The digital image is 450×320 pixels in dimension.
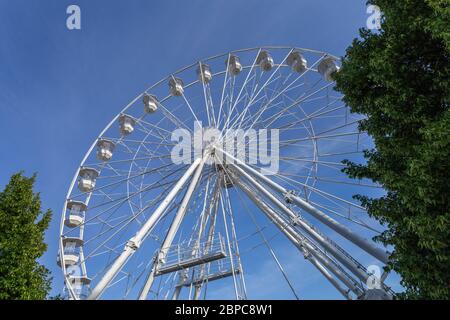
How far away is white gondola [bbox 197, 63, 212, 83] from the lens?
852 inches

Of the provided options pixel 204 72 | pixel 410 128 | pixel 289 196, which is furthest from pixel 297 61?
pixel 410 128

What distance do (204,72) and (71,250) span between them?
12347 mm

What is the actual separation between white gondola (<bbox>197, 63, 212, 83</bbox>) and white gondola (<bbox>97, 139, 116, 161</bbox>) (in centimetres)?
670

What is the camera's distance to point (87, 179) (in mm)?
20438

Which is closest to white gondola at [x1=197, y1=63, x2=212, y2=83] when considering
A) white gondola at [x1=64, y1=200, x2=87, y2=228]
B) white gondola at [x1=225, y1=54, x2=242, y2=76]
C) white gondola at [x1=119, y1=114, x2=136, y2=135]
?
white gondola at [x1=225, y1=54, x2=242, y2=76]

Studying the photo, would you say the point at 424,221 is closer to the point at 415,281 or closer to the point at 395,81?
the point at 415,281

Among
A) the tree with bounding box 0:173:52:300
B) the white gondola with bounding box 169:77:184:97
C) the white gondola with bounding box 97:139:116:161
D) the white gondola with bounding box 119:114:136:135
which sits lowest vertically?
the tree with bounding box 0:173:52:300

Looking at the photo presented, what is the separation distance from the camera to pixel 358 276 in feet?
36.4

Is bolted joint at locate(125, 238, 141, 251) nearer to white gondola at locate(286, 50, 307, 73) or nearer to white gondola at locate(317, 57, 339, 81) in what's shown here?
white gondola at locate(317, 57, 339, 81)

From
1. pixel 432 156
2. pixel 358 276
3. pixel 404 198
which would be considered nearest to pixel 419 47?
pixel 432 156

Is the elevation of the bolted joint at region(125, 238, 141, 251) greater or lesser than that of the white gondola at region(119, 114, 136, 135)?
lesser
